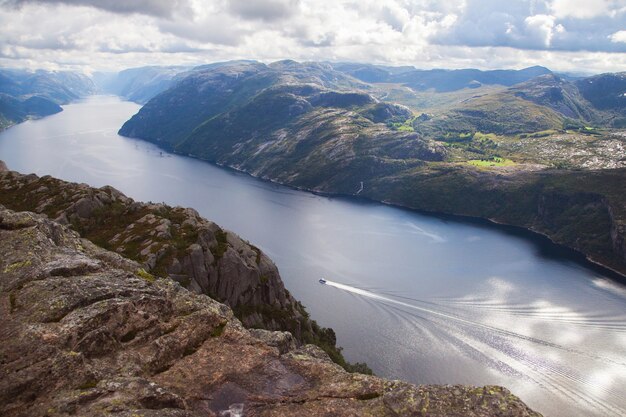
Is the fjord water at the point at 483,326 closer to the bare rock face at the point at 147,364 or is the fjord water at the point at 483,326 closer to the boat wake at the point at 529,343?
the boat wake at the point at 529,343

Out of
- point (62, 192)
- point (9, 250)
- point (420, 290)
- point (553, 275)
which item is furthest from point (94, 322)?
point (553, 275)

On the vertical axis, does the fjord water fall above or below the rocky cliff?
below

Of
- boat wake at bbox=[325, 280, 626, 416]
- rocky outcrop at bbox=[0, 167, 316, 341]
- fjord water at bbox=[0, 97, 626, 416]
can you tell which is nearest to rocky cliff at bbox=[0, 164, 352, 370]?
rocky outcrop at bbox=[0, 167, 316, 341]

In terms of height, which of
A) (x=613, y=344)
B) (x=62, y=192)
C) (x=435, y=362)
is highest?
(x=62, y=192)

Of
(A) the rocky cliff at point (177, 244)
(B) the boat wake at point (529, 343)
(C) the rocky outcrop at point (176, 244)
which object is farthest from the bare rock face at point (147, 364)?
(B) the boat wake at point (529, 343)

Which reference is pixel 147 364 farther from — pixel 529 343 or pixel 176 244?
pixel 529 343

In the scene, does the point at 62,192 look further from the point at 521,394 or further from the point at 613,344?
the point at 613,344

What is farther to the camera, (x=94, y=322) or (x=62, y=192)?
(x=62, y=192)

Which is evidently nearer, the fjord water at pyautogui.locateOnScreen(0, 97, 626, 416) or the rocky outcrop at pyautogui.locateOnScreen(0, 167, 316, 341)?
the rocky outcrop at pyautogui.locateOnScreen(0, 167, 316, 341)

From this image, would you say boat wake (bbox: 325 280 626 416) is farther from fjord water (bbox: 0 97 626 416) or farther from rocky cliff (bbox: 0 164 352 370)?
rocky cliff (bbox: 0 164 352 370)
